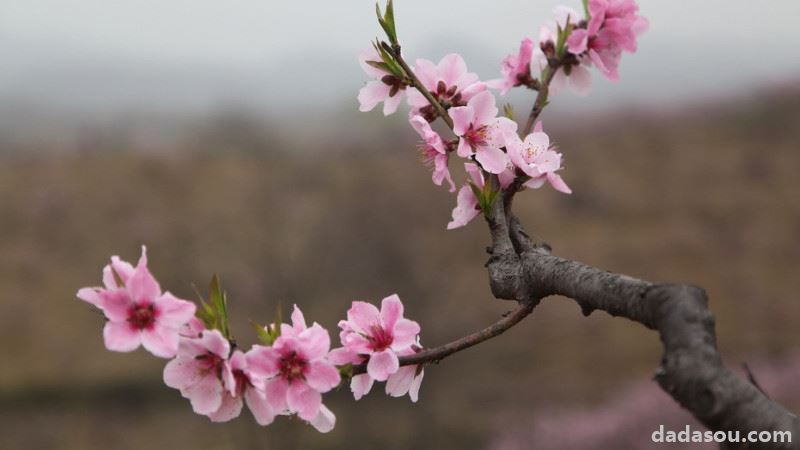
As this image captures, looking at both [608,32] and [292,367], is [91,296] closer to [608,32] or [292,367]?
[292,367]

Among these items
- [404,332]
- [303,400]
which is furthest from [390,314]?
[303,400]

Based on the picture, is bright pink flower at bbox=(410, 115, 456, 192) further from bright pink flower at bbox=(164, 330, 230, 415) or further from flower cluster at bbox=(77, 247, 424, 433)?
bright pink flower at bbox=(164, 330, 230, 415)

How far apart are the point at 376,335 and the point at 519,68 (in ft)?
1.62

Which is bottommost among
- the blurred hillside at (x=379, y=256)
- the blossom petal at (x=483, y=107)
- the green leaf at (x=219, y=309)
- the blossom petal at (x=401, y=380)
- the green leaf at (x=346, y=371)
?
the green leaf at (x=346, y=371)

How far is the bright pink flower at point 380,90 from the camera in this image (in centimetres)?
102

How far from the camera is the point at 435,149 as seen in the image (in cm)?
94

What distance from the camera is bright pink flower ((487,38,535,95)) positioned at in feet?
3.69

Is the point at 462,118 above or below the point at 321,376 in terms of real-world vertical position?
above

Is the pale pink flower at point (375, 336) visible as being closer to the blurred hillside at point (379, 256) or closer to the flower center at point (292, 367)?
the flower center at point (292, 367)

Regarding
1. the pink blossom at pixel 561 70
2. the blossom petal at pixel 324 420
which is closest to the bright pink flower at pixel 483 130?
the pink blossom at pixel 561 70

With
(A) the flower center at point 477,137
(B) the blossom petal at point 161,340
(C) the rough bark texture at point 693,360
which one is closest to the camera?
(C) the rough bark texture at point 693,360

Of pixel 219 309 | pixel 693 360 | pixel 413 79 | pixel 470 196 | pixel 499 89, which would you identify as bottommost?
pixel 693 360

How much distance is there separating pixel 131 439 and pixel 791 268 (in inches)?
441

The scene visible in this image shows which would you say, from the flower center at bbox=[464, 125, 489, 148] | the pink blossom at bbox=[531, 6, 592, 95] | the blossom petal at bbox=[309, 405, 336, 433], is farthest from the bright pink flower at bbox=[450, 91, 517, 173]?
the blossom petal at bbox=[309, 405, 336, 433]
